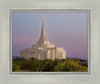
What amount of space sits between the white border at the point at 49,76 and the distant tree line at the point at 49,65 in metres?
0.11

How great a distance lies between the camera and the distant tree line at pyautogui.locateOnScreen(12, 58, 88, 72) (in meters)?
2.59

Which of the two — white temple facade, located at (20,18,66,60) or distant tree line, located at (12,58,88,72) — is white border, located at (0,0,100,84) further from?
white temple facade, located at (20,18,66,60)

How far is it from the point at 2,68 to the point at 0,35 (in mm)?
407

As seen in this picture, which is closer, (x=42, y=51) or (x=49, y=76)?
(x=49, y=76)

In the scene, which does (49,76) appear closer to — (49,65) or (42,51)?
(49,65)

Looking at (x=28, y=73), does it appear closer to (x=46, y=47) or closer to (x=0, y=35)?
(x=46, y=47)

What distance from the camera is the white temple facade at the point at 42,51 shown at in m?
2.60

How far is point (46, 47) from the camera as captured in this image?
2617 millimetres

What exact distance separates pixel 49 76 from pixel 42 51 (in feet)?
1.10

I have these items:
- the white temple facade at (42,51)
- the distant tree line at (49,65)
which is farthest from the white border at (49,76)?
the white temple facade at (42,51)

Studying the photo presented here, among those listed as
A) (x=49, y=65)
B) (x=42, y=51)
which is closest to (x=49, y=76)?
(x=49, y=65)

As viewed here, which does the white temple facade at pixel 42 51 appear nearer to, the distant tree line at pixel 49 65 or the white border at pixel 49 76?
the distant tree line at pixel 49 65

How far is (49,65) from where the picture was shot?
2.61m

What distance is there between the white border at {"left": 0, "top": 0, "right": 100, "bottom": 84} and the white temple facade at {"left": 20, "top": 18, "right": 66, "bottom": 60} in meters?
0.24
